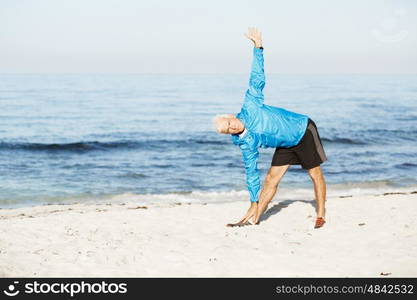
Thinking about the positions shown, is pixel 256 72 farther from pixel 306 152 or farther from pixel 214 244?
pixel 214 244

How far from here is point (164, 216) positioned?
28.8 ft

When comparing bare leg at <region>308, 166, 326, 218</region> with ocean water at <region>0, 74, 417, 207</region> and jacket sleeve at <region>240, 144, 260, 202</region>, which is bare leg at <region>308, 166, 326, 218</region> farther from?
ocean water at <region>0, 74, 417, 207</region>

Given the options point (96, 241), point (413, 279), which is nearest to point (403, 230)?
point (413, 279)

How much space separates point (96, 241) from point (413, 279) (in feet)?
12.3

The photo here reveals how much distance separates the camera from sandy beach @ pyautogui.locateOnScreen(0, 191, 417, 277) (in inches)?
232

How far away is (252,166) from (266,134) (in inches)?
18.5

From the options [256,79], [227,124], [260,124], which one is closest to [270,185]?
[260,124]

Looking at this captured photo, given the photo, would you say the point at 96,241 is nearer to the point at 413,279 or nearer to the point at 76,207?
the point at 413,279

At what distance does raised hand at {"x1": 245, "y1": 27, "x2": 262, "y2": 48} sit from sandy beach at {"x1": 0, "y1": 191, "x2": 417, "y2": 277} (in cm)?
243

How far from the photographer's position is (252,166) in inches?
275

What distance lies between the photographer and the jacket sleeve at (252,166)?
22.6 feet
